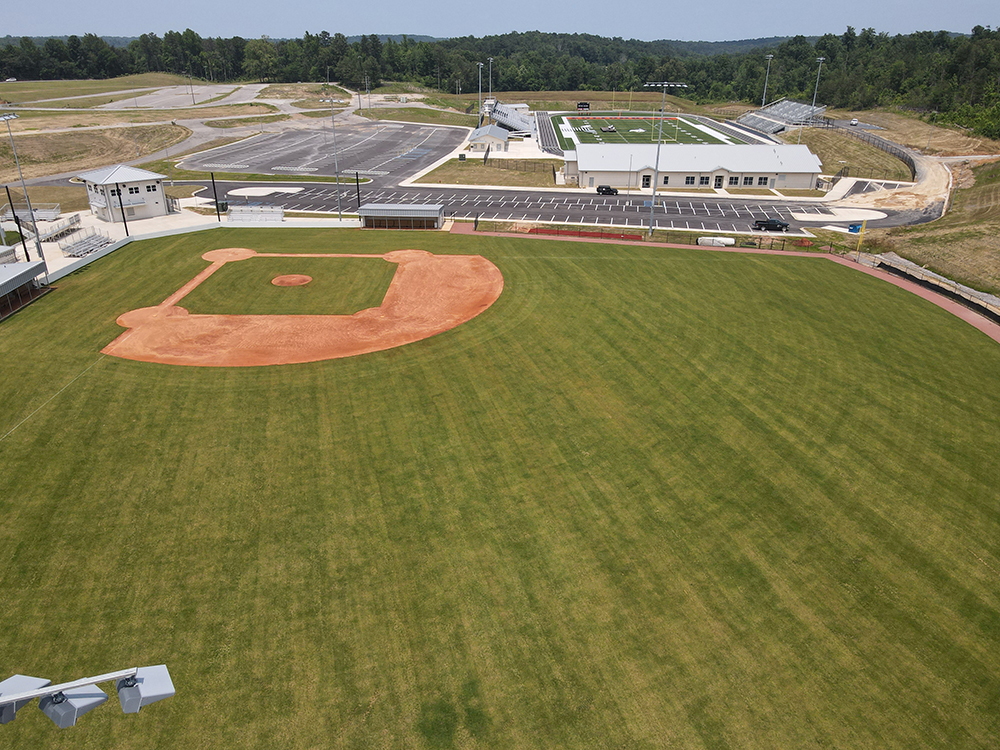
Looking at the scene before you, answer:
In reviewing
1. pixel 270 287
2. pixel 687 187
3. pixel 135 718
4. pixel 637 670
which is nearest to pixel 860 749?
pixel 637 670

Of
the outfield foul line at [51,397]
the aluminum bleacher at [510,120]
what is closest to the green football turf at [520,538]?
the outfield foul line at [51,397]

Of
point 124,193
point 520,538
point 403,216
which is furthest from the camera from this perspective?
point 124,193

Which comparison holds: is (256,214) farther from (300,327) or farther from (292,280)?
(300,327)

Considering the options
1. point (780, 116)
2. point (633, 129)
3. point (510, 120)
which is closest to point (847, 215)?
point (633, 129)

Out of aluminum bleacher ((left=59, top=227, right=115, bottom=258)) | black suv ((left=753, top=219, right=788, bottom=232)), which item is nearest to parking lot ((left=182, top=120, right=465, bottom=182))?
aluminum bleacher ((left=59, top=227, right=115, bottom=258))

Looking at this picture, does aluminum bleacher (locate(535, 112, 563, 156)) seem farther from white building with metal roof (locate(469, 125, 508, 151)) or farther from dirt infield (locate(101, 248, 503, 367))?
dirt infield (locate(101, 248, 503, 367))

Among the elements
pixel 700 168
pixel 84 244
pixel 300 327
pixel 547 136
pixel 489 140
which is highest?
pixel 489 140
